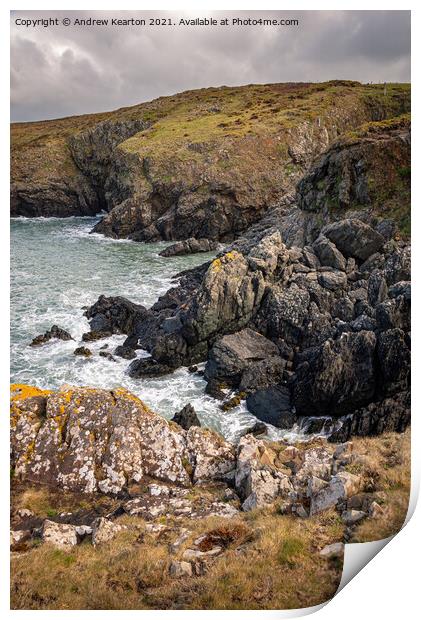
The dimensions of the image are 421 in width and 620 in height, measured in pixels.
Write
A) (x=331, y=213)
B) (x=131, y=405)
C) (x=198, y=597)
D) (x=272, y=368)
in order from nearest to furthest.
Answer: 1. (x=198, y=597)
2. (x=131, y=405)
3. (x=272, y=368)
4. (x=331, y=213)

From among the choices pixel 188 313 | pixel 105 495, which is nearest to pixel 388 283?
pixel 188 313

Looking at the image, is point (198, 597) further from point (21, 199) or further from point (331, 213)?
point (21, 199)

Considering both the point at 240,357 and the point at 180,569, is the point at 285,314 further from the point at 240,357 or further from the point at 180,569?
the point at 180,569

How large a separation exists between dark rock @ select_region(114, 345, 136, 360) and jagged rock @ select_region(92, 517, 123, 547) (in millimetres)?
16587

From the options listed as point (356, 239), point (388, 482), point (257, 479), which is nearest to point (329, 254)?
point (356, 239)

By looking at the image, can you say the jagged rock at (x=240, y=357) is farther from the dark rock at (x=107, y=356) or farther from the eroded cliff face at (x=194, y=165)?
the eroded cliff face at (x=194, y=165)

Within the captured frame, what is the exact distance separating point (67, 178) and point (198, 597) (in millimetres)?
78499

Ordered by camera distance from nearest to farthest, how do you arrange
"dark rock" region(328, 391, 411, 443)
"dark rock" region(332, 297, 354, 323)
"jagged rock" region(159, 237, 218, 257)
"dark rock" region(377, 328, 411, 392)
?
"dark rock" region(328, 391, 411, 443), "dark rock" region(377, 328, 411, 392), "dark rock" region(332, 297, 354, 323), "jagged rock" region(159, 237, 218, 257)

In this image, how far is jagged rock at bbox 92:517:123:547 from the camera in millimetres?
8531

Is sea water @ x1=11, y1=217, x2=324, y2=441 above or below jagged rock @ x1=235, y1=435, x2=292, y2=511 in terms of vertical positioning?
above

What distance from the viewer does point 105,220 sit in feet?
200

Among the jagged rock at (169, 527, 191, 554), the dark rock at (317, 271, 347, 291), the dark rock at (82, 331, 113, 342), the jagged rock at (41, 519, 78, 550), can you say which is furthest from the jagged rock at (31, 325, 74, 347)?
the jagged rock at (169, 527, 191, 554)

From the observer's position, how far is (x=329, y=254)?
27.5m

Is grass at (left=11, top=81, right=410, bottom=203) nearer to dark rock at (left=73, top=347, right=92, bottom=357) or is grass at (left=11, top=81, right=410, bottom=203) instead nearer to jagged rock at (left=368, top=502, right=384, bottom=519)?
dark rock at (left=73, top=347, right=92, bottom=357)
